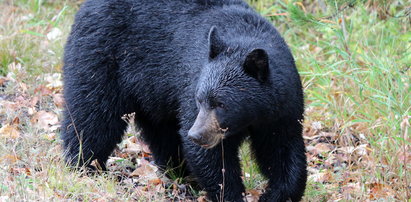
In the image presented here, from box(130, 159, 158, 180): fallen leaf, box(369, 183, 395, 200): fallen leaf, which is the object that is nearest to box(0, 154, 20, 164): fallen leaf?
box(130, 159, 158, 180): fallen leaf

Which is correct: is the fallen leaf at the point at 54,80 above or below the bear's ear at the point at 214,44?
below

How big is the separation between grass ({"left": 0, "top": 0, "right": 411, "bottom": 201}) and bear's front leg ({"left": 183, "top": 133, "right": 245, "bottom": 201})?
17.5 inches

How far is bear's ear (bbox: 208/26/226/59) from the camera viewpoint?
484 cm

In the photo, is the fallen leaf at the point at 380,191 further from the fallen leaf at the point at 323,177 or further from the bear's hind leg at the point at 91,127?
the bear's hind leg at the point at 91,127

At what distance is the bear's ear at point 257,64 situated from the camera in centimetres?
461

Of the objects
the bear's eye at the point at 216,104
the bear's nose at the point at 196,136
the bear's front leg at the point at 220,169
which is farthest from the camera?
the bear's front leg at the point at 220,169

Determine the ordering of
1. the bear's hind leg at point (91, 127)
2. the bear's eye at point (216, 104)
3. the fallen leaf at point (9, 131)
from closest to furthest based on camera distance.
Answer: the bear's eye at point (216, 104)
the bear's hind leg at point (91, 127)
the fallen leaf at point (9, 131)

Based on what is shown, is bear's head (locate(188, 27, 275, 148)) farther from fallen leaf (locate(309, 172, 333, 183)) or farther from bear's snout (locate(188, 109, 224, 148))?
fallen leaf (locate(309, 172, 333, 183))

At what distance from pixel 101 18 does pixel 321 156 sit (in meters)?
2.63

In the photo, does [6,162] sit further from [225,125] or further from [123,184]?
[225,125]

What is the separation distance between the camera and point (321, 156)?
6.57m


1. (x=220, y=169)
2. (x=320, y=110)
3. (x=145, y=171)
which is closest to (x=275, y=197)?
(x=220, y=169)

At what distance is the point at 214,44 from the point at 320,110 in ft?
8.92

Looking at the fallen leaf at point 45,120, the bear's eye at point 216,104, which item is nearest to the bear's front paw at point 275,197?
the bear's eye at point 216,104
